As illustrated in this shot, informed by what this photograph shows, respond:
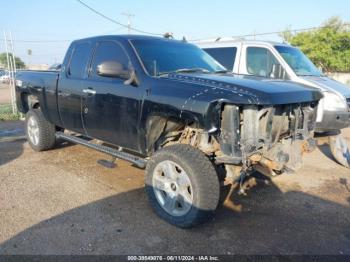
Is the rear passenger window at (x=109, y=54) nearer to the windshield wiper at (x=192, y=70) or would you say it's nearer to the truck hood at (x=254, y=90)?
the windshield wiper at (x=192, y=70)

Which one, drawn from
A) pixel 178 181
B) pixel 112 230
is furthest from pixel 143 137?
pixel 112 230

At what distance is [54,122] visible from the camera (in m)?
5.95

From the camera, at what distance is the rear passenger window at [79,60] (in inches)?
201

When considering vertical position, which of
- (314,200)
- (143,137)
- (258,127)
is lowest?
(314,200)

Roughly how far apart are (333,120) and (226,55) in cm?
299

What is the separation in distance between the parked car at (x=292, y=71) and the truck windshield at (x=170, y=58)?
8.24 feet

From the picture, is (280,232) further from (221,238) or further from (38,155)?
(38,155)

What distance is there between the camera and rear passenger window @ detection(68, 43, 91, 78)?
5105mm

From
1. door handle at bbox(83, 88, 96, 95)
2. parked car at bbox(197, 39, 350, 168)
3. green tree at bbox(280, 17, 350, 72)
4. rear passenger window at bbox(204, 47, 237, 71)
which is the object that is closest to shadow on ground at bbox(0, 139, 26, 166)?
door handle at bbox(83, 88, 96, 95)

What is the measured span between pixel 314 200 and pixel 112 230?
8.91 feet

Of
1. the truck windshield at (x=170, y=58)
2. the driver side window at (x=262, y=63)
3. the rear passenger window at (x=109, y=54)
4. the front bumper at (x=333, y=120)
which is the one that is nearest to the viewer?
the truck windshield at (x=170, y=58)

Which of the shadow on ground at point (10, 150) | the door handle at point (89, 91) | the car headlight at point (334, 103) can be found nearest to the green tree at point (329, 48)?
the car headlight at point (334, 103)

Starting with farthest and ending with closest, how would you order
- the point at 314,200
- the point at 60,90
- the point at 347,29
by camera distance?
the point at 347,29, the point at 60,90, the point at 314,200

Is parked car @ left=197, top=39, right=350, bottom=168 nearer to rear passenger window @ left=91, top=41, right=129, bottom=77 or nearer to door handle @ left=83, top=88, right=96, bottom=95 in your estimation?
rear passenger window @ left=91, top=41, right=129, bottom=77
